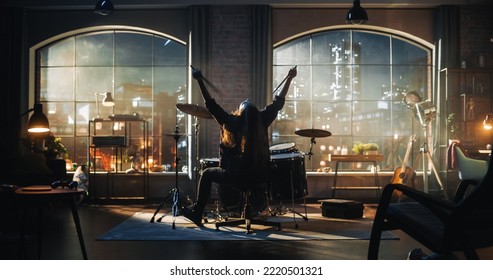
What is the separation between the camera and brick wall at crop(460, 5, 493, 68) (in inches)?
330

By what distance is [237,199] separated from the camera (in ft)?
18.2

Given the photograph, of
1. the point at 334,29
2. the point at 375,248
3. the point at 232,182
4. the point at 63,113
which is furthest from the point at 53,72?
the point at 375,248

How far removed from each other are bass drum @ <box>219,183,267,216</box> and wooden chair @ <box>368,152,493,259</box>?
9.87 ft

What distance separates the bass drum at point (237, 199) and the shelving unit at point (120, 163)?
2.85 meters

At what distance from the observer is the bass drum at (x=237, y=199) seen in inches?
217

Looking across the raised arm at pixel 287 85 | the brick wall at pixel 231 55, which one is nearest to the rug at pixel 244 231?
the raised arm at pixel 287 85

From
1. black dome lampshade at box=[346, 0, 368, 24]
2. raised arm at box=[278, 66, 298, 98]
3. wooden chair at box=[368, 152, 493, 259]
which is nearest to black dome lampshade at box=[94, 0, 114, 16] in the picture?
black dome lampshade at box=[346, 0, 368, 24]

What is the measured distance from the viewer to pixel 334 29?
868 cm

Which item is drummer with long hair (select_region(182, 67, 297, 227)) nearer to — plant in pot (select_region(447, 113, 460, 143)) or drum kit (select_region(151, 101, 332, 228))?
drum kit (select_region(151, 101, 332, 228))

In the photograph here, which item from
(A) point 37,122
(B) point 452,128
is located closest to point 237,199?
(A) point 37,122

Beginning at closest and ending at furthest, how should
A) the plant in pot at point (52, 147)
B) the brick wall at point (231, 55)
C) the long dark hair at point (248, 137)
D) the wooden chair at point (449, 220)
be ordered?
1. the wooden chair at point (449, 220)
2. the long dark hair at point (248, 137)
3. the plant in pot at point (52, 147)
4. the brick wall at point (231, 55)

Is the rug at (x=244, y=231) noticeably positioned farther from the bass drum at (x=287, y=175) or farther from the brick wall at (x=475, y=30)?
the brick wall at (x=475, y=30)
